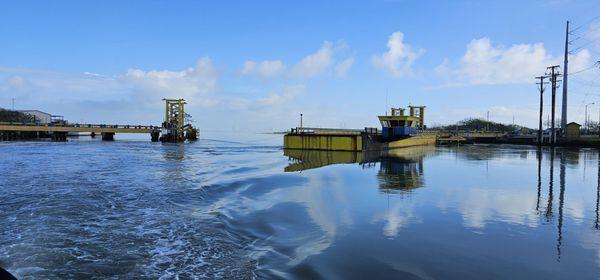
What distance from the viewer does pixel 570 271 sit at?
725 centimetres

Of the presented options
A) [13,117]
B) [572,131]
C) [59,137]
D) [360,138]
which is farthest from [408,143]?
[13,117]

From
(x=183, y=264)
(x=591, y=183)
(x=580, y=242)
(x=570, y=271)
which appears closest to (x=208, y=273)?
(x=183, y=264)

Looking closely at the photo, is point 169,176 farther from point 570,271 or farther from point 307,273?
point 570,271

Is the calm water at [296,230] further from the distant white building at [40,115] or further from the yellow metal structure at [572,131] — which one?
the distant white building at [40,115]

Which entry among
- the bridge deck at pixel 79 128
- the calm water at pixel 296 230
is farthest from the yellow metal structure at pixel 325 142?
the bridge deck at pixel 79 128

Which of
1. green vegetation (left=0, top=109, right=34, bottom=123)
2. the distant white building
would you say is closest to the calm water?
green vegetation (left=0, top=109, right=34, bottom=123)

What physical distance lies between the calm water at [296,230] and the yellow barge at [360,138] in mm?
30200

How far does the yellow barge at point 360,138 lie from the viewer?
162ft

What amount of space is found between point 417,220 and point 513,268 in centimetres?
418

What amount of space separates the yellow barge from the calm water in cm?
3020

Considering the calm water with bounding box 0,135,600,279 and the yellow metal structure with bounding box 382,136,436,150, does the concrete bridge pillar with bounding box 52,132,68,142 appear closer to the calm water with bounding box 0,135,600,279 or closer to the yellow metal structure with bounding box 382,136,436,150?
the yellow metal structure with bounding box 382,136,436,150

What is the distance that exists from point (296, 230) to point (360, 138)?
39460mm

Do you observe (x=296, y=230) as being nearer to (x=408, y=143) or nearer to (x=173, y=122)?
(x=408, y=143)

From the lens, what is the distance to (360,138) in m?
49.2
